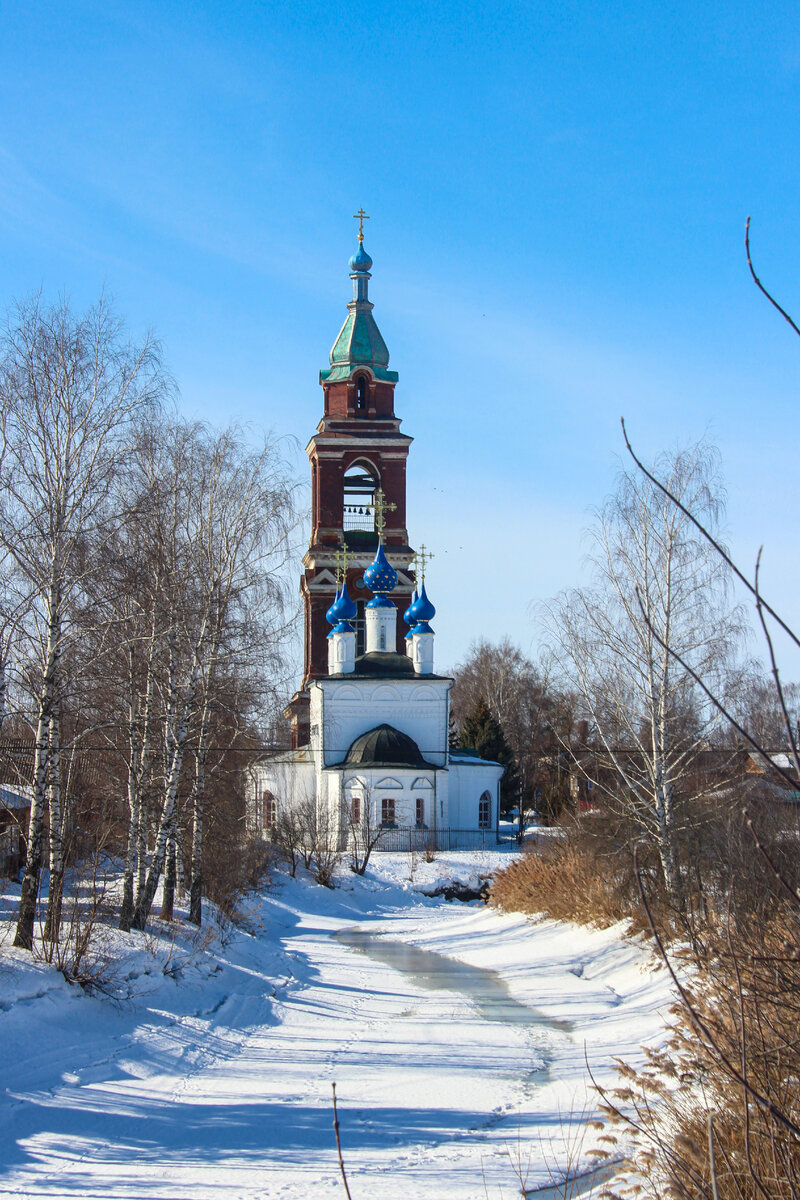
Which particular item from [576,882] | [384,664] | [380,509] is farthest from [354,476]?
[576,882]

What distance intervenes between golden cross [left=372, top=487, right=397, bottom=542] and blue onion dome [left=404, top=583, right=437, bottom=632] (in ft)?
14.5

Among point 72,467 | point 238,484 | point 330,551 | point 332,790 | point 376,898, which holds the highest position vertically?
point 330,551

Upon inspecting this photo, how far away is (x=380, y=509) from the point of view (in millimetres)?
46500

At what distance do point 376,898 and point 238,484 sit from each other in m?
14.5

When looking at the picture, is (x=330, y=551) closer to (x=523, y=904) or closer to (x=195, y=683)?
(x=523, y=904)

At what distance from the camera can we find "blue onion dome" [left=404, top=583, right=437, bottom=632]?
4219 centimetres

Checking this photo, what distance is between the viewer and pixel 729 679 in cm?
1750

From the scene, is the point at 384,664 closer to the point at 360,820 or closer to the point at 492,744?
the point at 360,820

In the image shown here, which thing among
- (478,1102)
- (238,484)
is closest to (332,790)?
(238,484)

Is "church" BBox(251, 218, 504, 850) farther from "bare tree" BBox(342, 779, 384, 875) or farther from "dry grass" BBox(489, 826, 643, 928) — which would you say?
"dry grass" BBox(489, 826, 643, 928)

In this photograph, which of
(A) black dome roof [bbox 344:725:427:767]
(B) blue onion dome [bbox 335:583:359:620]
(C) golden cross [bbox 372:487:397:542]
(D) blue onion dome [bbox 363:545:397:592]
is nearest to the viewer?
(A) black dome roof [bbox 344:725:427:767]

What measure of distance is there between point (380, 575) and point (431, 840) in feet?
37.6

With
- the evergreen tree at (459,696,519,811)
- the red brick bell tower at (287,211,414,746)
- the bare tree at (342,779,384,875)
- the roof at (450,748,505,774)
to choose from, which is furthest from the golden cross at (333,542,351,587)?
the bare tree at (342,779,384,875)

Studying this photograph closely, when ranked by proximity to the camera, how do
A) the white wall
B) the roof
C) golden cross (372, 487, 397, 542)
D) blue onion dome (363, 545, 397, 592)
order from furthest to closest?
1. golden cross (372, 487, 397, 542)
2. blue onion dome (363, 545, 397, 592)
3. the roof
4. the white wall
